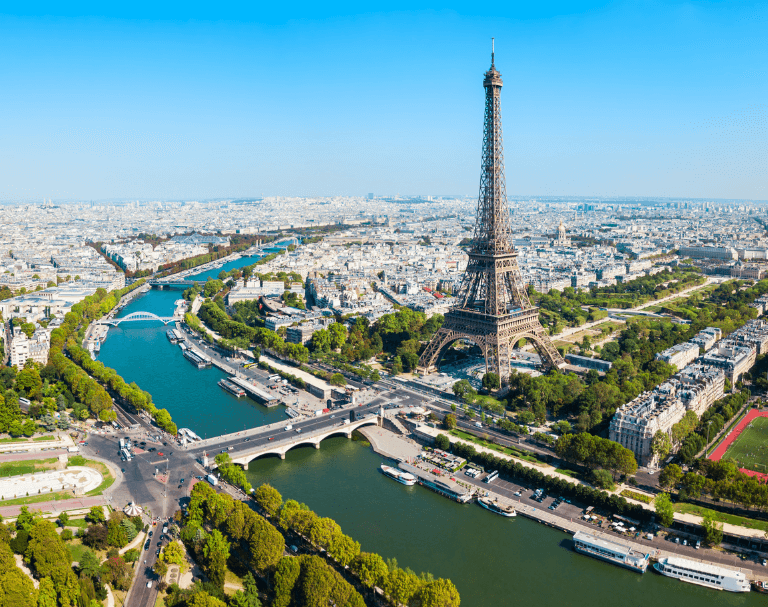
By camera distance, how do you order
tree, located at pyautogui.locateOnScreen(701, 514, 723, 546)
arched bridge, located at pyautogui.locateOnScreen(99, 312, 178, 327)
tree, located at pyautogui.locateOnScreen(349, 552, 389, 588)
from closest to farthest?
tree, located at pyautogui.locateOnScreen(349, 552, 389, 588) → tree, located at pyautogui.locateOnScreen(701, 514, 723, 546) → arched bridge, located at pyautogui.locateOnScreen(99, 312, 178, 327)

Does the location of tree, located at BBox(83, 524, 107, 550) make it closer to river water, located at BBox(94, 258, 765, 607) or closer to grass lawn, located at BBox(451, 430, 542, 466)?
river water, located at BBox(94, 258, 765, 607)

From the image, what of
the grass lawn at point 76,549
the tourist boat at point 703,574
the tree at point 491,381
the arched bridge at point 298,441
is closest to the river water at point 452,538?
the tourist boat at point 703,574

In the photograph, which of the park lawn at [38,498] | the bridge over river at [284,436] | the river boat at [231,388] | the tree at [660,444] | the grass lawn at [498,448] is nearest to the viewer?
the park lawn at [38,498]

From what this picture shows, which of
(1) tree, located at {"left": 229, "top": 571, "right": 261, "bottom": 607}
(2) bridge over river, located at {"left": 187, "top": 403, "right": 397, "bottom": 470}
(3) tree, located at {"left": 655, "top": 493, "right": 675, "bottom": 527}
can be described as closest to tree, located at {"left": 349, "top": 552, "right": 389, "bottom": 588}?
(1) tree, located at {"left": 229, "top": 571, "right": 261, "bottom": 607}

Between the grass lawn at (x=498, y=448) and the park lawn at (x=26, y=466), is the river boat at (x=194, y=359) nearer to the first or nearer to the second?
the park lawn at (x=26, y=466)

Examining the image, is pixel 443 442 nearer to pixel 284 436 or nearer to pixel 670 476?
pixel 284 436
